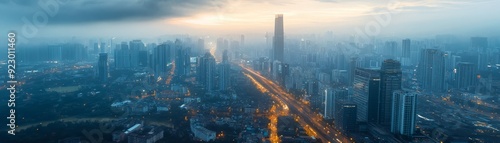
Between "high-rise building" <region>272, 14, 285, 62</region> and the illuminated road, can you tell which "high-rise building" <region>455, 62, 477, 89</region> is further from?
"high-rise building" <region>272, 14, 285, 62</region>

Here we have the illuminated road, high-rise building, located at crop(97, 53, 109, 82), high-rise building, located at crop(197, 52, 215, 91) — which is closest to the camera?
the illuminated road

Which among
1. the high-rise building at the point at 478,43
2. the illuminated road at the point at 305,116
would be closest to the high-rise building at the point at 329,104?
the illuminated road at the point at 305,116

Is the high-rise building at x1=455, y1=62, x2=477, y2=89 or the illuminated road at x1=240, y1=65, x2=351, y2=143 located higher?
the high-rise building at x1=455, y1=62, x2=477, y2=89

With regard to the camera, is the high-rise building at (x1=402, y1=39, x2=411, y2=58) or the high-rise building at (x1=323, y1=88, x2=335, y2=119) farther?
the high-rise building at (x1=402, y1=39, x2=411, y2=58)

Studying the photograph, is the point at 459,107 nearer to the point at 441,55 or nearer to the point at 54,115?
the point at 441,55

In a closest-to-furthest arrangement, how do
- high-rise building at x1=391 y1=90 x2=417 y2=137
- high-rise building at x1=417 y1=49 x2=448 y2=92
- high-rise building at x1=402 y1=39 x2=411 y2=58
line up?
high-rise building at x1=391 y1=90 x2=417 y2=137 → high-rise building at x1=417 y1=49 x2=448 y2=92 → high-rise building at x1=402 y1=39 x2=411 y2=58

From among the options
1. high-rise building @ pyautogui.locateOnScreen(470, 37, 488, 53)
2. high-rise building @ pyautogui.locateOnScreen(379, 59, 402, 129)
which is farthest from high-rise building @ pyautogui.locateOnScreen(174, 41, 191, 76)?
high-rise building @ pyautogui.locateOnScreen(470, 37, 488, 53)

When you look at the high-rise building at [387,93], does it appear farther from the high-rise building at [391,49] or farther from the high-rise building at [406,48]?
the high-rise building at [391,49]
